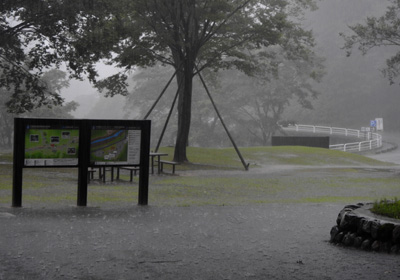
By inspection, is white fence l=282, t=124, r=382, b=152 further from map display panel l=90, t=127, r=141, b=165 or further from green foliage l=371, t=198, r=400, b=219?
green foliage l=371, t=198, r=400, b=219

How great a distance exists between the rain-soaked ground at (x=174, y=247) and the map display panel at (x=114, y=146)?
101 cm

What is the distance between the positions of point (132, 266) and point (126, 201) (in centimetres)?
592

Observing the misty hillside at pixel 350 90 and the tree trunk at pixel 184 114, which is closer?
the tree trunk at pixel 184 114

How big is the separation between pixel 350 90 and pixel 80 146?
7161 cm

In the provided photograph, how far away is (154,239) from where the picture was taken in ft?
25.3

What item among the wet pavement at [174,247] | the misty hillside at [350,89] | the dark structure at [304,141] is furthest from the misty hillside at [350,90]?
the wet pavement at [174,247]

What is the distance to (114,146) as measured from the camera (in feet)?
35.0

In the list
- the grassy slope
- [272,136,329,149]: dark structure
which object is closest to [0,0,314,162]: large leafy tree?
the grassy slope

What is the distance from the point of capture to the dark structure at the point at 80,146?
33.1 feet

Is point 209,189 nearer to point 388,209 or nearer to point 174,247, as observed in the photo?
point 388,209

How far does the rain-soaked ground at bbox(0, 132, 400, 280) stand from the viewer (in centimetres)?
618

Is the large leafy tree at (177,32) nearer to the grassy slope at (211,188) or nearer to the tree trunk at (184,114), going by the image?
the tree trunk at (184,114)

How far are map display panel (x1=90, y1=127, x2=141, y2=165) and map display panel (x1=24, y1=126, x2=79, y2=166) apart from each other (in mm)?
351

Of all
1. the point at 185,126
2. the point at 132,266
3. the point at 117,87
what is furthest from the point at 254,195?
the point at 117,87
